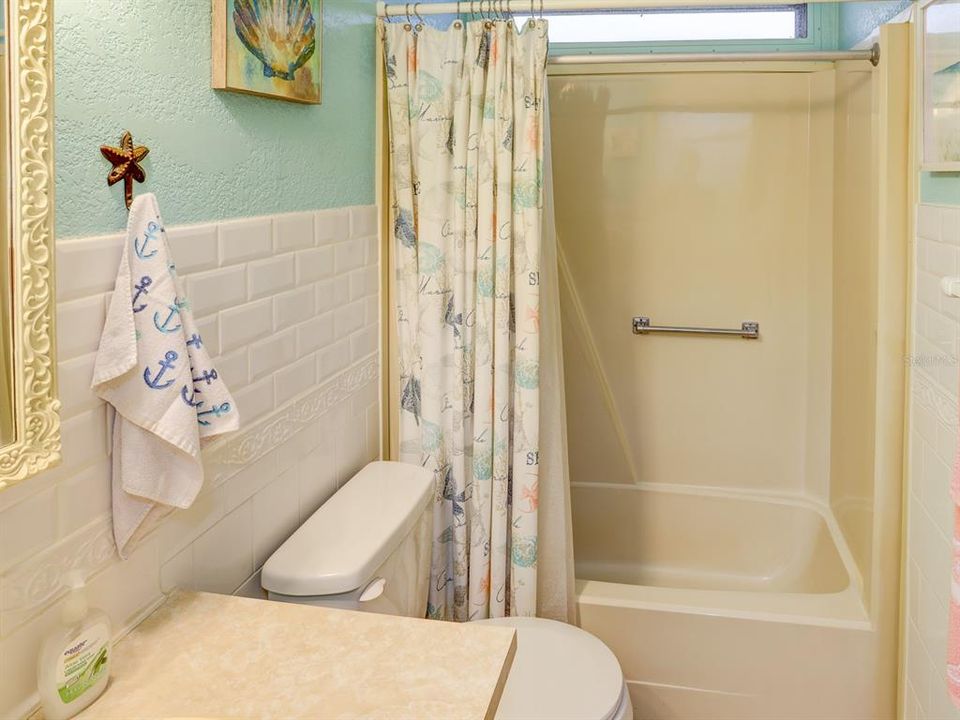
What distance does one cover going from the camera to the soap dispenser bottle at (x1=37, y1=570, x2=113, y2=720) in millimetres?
1027

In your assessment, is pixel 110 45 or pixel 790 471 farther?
pixel 790 471

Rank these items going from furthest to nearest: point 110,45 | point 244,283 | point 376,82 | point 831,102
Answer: point 831,102
point 376,82
point 244,283
point 110,45

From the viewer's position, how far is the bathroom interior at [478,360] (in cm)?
111

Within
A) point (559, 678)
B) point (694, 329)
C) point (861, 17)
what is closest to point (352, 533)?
point (559, 678)

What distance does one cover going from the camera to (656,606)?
2.19 metres

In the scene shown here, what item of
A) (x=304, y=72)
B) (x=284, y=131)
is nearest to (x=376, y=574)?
(x=284, y=131)

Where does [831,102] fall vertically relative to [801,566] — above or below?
above

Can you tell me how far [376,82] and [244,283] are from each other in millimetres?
833

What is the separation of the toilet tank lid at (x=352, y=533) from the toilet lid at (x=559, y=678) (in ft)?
1.08

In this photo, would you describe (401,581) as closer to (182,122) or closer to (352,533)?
(352,533)

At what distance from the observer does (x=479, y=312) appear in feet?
6.95

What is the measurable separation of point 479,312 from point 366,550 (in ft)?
2.32

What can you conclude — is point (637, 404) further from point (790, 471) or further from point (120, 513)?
point (120, 513)

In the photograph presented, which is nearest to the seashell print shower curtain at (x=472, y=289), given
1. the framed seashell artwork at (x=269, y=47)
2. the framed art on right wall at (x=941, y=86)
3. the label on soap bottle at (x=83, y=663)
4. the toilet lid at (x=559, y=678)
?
the toilet lid at (x=559, y=678)
